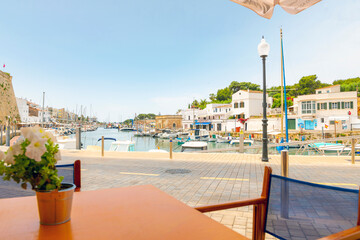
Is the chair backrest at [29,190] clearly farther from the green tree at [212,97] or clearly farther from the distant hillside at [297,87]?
the green tree at [212,97]

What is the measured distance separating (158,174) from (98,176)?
1868 mm

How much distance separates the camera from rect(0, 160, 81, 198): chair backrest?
77.9 inches

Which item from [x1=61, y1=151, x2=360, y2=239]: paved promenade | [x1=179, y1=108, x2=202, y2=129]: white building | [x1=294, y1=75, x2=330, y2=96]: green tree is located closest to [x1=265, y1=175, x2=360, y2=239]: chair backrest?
[x1=61, y1=151, x2=360, y2=239]: paved promenade

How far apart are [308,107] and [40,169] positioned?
2001 inches

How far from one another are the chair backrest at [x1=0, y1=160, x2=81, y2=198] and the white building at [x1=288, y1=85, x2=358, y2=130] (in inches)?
1736

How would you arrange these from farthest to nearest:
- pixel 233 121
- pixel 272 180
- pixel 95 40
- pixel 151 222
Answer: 1. pixel 233 121
2. pixel 95 40
3. pixel 272 180
4. pixel 151 222

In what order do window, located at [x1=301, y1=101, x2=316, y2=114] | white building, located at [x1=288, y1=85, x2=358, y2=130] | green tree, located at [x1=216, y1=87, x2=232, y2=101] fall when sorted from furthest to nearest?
green tree, located at [x1=216, y1=87, x2=232, y2=101], window, located at [x1=301, y1=101, x2=316, y2=114], white building, located at [x1=288, y1=85, x2=358, y2=130]

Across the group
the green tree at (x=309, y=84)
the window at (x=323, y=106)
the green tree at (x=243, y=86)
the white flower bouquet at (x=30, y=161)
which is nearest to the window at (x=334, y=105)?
the window at (x=323, y=106)

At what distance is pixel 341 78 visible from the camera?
73500mm

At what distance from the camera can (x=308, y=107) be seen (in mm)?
43938

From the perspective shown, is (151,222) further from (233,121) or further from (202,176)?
(233,121)

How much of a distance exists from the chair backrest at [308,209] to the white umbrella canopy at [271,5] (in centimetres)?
202

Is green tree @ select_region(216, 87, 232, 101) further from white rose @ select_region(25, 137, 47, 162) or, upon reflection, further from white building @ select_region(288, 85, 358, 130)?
white rose @ select_region(25, 137, 47, 162)

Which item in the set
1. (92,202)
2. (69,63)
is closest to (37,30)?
(69,63)
